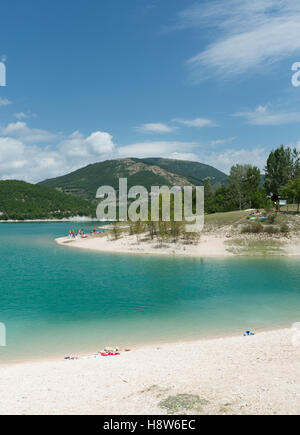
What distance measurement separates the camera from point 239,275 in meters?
36.7

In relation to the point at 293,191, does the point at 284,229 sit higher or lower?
lower

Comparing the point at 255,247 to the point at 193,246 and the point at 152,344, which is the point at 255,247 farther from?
the point at 152,344

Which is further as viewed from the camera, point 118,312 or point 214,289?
point 214,289

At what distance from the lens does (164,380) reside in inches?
463

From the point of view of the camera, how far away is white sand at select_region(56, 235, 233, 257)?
179 ft

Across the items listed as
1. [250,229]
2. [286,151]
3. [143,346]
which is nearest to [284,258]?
[250,229]

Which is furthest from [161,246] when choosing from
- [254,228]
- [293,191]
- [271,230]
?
[293,191]

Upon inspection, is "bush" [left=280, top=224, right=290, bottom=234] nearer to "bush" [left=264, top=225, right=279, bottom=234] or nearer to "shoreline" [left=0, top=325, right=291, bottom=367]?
"bush" [left=264, top=225, right=279, bottom=234]

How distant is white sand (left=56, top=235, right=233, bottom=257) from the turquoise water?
802cm

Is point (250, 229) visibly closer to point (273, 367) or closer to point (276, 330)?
point (276, 330)

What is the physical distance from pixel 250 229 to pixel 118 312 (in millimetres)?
45126

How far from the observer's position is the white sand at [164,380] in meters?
9.40

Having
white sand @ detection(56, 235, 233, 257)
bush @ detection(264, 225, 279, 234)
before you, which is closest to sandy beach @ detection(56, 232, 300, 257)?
white sand @ detection(56, 235, 233, 257)

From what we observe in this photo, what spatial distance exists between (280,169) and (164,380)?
98139 mm
